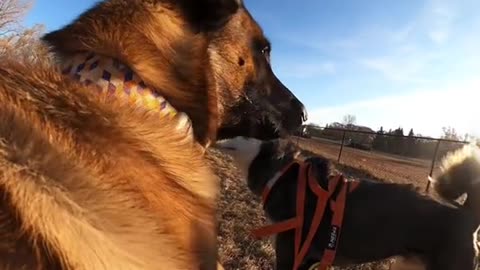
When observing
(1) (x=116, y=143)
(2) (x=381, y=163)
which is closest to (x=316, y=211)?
(1) (x=116, y=143)

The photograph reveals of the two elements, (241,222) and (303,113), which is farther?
(241,222)

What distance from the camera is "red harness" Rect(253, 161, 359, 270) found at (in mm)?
3770

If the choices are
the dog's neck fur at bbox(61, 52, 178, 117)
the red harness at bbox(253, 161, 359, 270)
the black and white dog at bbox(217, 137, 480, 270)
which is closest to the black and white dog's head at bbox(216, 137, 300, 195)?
the black and white dog at bbox(217, 137, 480, 270)

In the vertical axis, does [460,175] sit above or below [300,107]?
below

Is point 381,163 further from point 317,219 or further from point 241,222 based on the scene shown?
point 317,219

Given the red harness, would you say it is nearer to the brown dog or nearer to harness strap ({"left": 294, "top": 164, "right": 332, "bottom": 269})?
harness strap ({"left": 294, "top": 164, "right": 332, "bottom": 269})

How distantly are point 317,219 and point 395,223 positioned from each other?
0.69m

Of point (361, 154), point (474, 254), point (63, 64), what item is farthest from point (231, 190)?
point (361, 154)

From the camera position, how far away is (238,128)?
2.14 metres

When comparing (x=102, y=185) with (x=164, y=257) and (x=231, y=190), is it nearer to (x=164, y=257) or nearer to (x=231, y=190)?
(x=164, y=257)

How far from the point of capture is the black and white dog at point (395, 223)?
134 inches

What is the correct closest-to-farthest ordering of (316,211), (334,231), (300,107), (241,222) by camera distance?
1. (300,107)
2. (334,231)
3. (316,211)
4. (241,222)

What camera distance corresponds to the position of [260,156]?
14.6ft

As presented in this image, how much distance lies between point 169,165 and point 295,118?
64.5 inches
